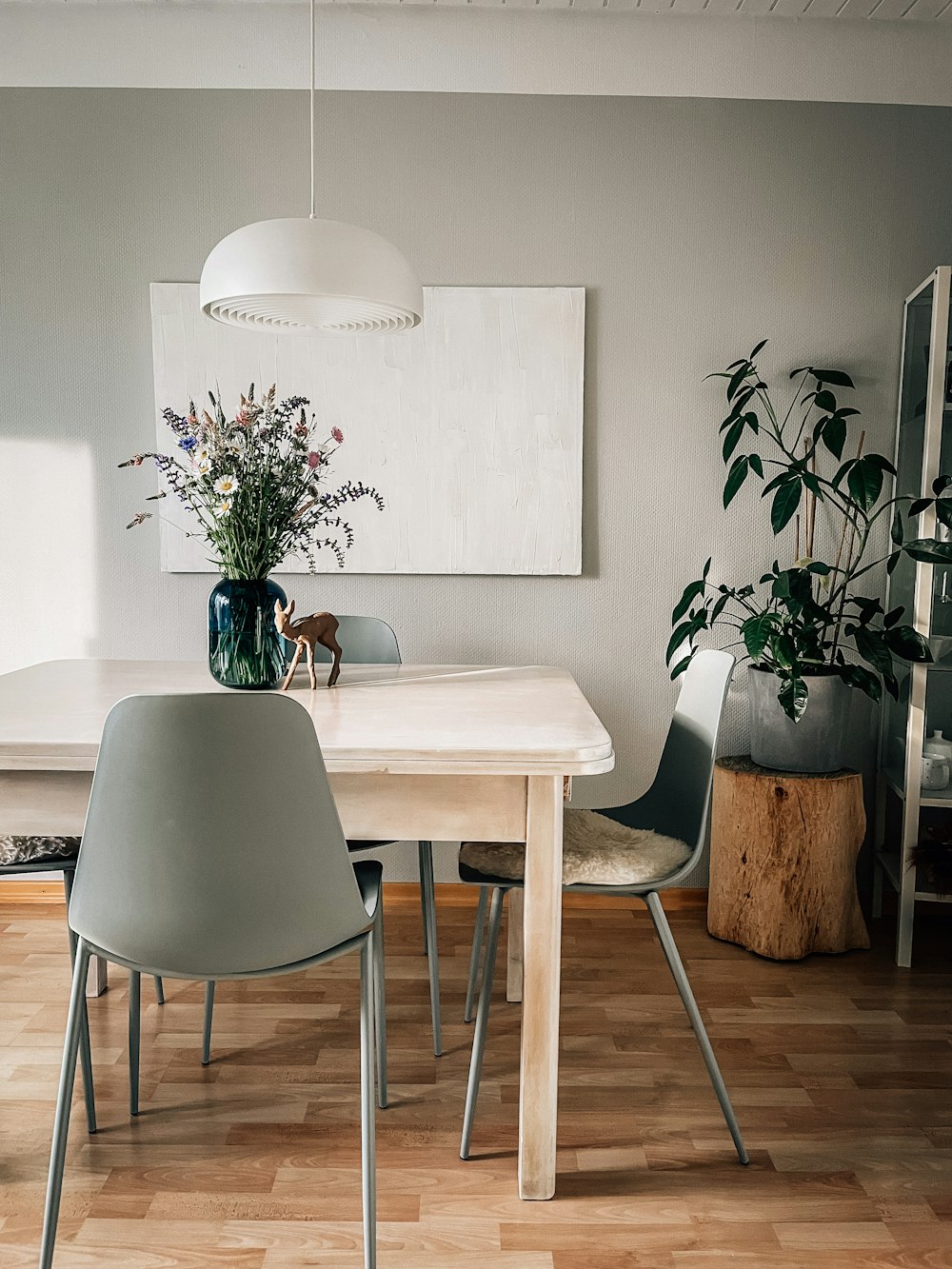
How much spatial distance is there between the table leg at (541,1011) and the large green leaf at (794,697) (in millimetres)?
1194

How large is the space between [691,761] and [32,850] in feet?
4.34

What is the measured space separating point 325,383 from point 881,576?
1.83m

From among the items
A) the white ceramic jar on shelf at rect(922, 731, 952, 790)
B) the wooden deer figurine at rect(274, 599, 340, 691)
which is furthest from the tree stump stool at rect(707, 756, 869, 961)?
the wooden deer figurine at rect(274, 599, 340, 691)

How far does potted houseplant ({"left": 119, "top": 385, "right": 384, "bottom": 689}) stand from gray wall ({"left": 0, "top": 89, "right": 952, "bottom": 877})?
3.71 feet

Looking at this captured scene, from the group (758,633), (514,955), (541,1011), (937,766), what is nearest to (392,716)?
(541,1011)

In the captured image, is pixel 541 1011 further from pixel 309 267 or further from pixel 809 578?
pixel 809 578

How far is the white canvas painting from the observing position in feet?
10.1

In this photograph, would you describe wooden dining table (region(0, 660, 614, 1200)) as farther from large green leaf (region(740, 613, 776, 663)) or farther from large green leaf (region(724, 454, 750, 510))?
large green leaf (region(724, 454, 750, 510))

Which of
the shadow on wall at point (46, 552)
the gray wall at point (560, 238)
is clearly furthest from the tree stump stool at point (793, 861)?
the shadow on wall at point (46, 552)

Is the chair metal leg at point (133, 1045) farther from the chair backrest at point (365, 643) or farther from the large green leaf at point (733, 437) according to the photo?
the large green leaf at point (733, 437)

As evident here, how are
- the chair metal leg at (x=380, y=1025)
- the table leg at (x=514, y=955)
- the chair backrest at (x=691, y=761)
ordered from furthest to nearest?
the table leg at (x=514, y=955), the chair metal leg at (x=380, y=1025), the chair backrest at (x=691, y=761)

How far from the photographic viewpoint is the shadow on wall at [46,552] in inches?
124

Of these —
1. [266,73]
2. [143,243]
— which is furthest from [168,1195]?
[266,73]

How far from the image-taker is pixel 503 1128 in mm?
1948
